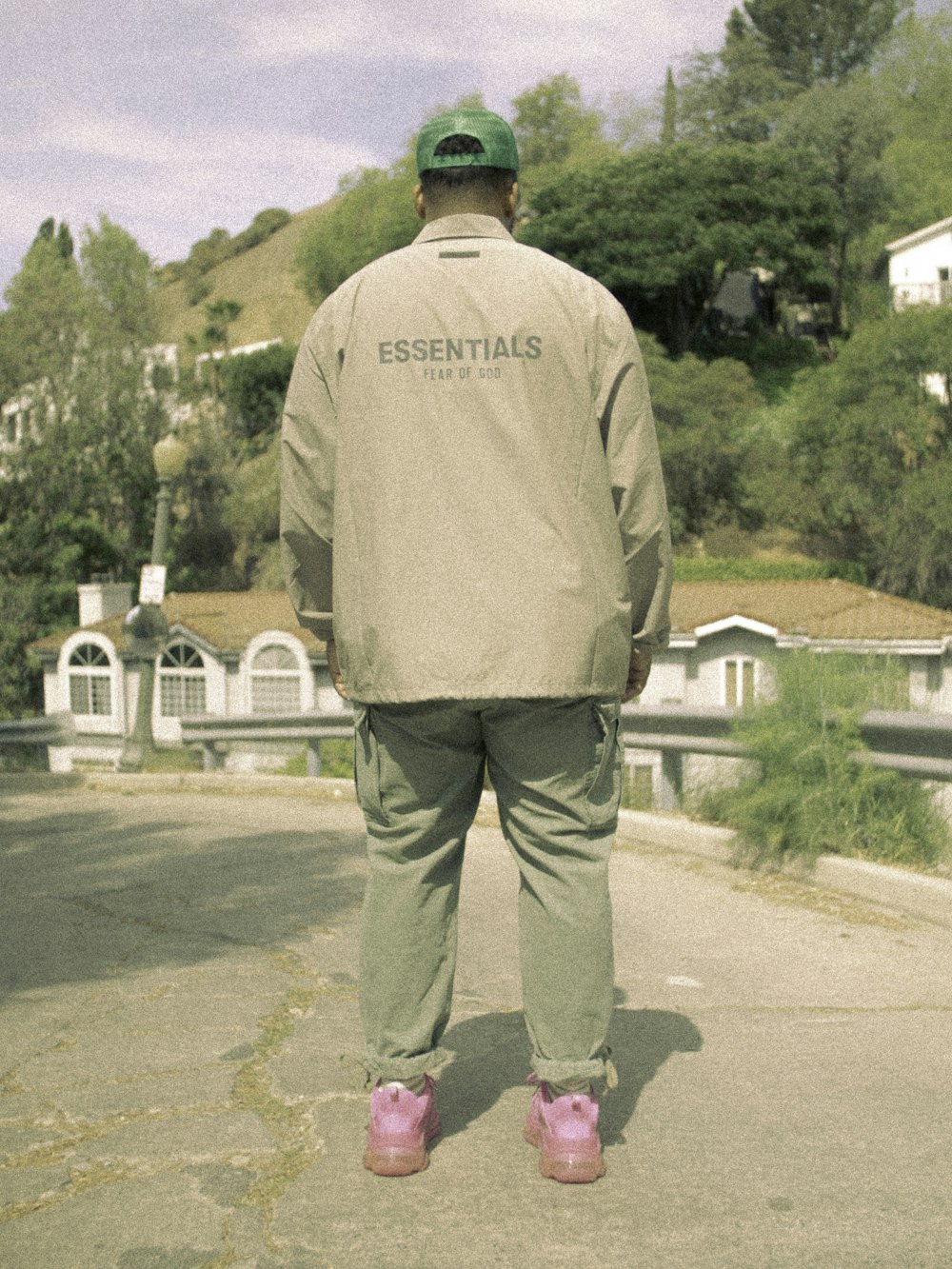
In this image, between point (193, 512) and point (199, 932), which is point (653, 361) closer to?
point (193, 512)

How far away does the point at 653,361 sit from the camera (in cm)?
5550

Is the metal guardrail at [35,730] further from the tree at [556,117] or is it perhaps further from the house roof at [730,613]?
the tree at [556,117]

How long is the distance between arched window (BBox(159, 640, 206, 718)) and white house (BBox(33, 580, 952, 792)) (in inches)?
1.6

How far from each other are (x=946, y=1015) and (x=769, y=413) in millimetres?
54907

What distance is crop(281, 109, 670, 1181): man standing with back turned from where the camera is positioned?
2699 millimetres

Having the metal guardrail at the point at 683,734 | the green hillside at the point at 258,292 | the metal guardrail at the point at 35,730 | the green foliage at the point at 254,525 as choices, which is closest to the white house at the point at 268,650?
the green foliage at the point at 254,525

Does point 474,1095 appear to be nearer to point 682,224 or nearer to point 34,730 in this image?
point 34,730

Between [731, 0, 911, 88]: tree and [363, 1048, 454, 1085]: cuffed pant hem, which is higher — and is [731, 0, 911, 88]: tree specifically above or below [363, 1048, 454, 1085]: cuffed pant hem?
above

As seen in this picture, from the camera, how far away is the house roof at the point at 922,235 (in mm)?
Result: 65875

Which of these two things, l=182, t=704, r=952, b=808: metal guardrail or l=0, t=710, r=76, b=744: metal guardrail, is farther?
l=0, t=710, r=76, b=744: metal guardrail

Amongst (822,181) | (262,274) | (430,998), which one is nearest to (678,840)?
(430,998)

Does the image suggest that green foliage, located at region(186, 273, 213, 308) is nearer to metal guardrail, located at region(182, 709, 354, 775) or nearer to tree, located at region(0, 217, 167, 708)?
tree, located at region(0, 217, 167, 708)

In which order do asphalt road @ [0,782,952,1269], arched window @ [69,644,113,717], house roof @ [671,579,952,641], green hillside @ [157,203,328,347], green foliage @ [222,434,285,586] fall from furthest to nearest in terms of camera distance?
green hillside @ [157,203,328,347] < green foliage @ [222,434,285,586] < arched window @ [69,644,113,717] < house roof @ [671,579,952,641] < asphalt road @ [0,782,952,1269]

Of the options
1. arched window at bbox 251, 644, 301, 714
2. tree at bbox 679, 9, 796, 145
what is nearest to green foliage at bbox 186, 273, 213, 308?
tree at bbox 679, 9, 796, 145
